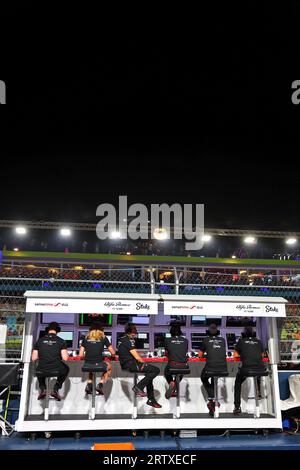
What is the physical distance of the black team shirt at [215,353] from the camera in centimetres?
718

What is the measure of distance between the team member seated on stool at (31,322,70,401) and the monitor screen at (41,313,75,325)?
3.31 feet

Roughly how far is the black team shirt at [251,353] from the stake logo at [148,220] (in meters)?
6.61

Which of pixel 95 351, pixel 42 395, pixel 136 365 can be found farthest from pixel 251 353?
pixel 42 395

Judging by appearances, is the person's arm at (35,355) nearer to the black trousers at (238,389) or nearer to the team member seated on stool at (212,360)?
the team member seated on stool at (212,360)

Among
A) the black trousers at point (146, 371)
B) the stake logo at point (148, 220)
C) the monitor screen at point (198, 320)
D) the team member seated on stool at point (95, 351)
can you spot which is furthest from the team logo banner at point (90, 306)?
the stake logo at point (148, 220)

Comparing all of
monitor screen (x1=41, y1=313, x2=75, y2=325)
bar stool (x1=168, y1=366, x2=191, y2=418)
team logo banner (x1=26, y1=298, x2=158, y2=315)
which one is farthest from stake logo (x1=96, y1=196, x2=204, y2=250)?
bar stool (x1=168, y1=366, x2=191, y2=418)

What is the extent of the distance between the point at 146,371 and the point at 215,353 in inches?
52.6

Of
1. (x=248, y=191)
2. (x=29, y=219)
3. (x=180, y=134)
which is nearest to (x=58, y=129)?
(x=180, y=134)

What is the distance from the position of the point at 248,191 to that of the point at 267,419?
694cm

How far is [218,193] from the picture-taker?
487 inches

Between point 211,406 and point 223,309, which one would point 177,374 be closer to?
point 211,406

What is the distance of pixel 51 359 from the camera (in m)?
6.85

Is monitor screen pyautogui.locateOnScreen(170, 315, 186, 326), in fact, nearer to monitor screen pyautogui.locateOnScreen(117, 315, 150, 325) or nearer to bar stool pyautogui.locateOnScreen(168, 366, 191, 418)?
monitor screen pyautogui.locateOnScreen(117, 315, 150, 325)

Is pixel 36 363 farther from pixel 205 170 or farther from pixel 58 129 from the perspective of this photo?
pixel 205 170
